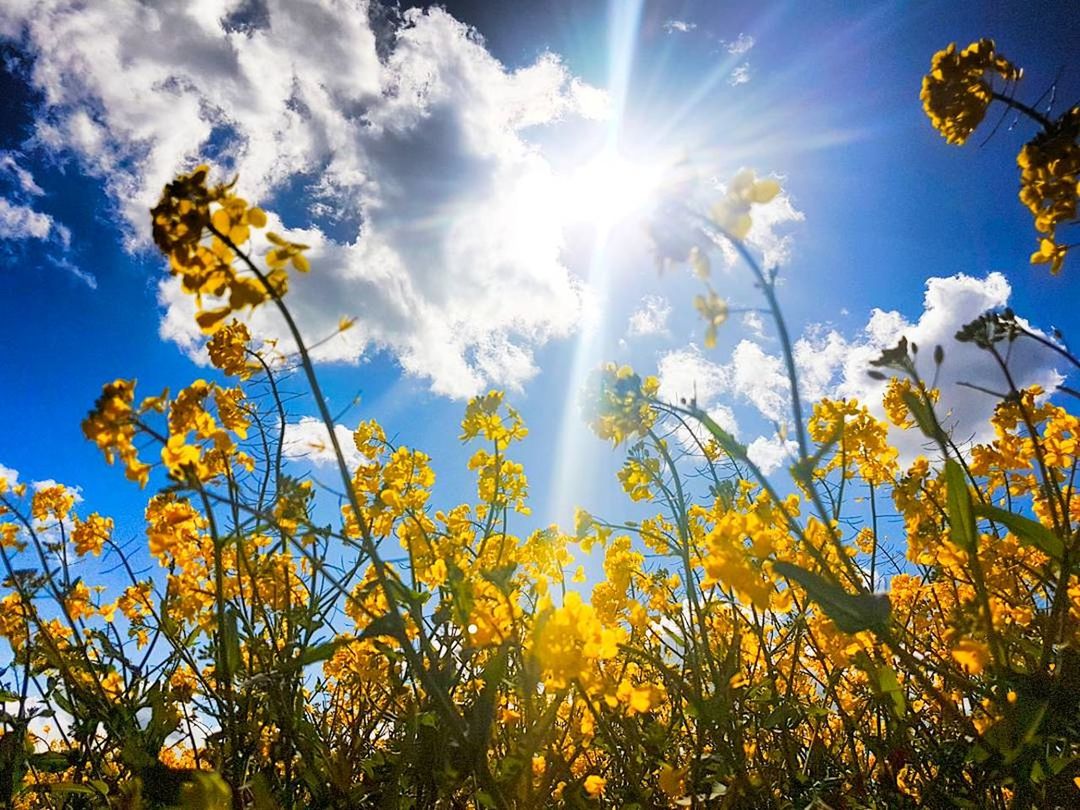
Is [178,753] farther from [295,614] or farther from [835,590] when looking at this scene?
[835,590]

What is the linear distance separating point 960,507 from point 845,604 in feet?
0.93

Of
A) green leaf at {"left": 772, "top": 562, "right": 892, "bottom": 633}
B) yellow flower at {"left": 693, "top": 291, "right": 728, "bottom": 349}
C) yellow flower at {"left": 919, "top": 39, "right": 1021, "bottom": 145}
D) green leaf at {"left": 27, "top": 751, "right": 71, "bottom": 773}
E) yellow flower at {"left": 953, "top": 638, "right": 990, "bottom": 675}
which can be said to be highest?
yellow flower at {"left": 919, "top": 39, "right": 1021, "bottom": 145}

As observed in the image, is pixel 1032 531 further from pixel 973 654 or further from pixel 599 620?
pixel 599 620

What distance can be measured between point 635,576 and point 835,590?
122 inches

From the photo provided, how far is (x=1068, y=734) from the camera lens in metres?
1.63

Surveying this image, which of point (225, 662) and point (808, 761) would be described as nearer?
point (225, 662)

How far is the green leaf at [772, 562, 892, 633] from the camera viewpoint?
1.09 meters

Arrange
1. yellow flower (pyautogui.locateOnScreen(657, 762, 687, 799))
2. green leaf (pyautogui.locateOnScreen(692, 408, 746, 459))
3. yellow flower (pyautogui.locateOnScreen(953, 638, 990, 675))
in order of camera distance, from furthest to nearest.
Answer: yellow flower (pyautogui.locateOnScreen(657, 762, 687, 799))
green leaf (pyautogui.locateOnScreen(692, 408, 746, 459))
yellow flower (pyautogui.locateOnScreen(953, 638, 990, 675))

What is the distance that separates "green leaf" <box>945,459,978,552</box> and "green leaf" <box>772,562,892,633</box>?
7.8 inches

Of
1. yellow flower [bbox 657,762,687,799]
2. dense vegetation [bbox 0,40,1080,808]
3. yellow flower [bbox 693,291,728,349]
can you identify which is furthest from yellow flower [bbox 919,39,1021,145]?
yellow flower [bbox 657,762,687,799]

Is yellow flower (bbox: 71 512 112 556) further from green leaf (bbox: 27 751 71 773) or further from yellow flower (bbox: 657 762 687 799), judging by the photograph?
yellow flower (bbox: 657 762 687 799)

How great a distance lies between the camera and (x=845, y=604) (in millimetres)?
1108

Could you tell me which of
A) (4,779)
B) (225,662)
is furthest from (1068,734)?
(4,779)

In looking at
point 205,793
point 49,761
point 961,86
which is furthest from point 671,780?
point 49,761
